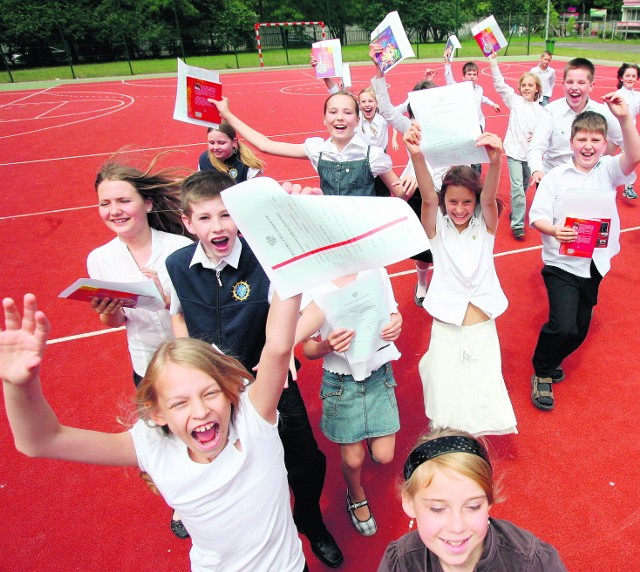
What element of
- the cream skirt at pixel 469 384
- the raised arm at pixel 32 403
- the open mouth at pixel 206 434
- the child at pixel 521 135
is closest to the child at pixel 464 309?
the cream skirt at pixel 469 384

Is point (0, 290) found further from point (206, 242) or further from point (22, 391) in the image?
point (22, 391)

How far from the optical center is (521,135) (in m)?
6.50

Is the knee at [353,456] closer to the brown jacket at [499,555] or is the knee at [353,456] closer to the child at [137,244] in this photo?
the brown jacket at [499,555]

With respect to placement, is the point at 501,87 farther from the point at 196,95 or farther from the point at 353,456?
the point at 353,456

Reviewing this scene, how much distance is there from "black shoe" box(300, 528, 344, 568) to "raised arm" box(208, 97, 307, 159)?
2.78 m

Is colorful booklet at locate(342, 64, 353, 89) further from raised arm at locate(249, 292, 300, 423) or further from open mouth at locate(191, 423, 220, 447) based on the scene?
open mouth at locate(191, 423, 220, 447)

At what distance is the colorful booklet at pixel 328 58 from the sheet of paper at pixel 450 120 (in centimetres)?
313

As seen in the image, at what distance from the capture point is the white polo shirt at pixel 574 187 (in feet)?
12.3

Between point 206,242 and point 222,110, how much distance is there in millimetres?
1779

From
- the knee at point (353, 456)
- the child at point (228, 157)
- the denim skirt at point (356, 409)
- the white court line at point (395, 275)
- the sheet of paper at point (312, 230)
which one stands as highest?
the sheet of paper at point (312, 230)

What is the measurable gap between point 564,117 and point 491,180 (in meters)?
2.95

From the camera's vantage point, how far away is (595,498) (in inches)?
122

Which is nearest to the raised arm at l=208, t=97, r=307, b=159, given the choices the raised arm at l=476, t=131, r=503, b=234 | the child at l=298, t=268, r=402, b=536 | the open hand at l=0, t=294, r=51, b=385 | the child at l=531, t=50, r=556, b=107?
the raised arm at l=476, t=131, r=503, b=234

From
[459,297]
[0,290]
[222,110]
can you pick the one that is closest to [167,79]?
[0,290]
